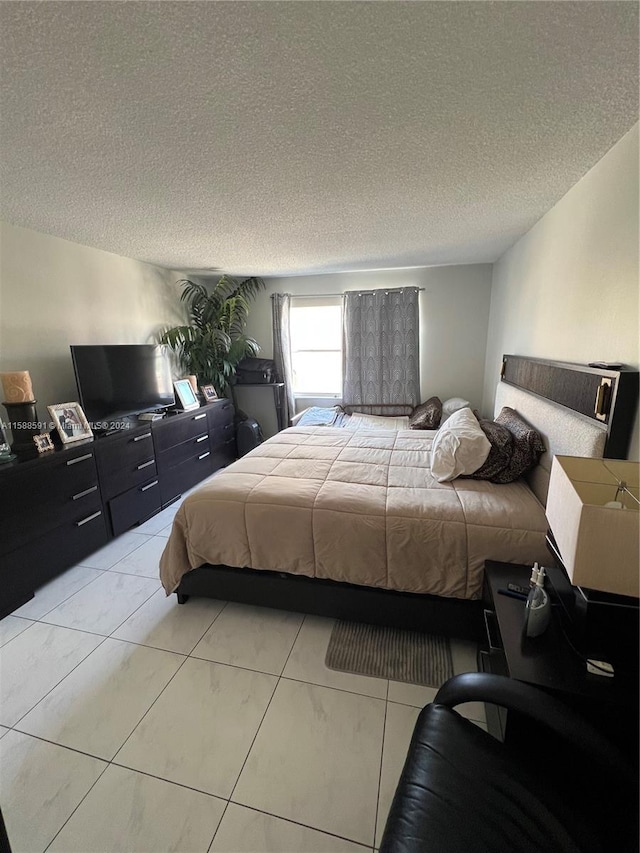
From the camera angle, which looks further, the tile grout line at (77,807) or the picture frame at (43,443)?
the picture frame at (43,443)

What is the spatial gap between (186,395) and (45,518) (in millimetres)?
1763

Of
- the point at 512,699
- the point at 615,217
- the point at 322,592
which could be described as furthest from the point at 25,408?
the point at 615,217

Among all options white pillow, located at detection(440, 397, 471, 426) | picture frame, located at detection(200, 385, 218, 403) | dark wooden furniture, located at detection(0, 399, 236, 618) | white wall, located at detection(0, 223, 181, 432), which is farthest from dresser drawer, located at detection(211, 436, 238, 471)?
white pillow, located at detection(440, 397, 471, 426)

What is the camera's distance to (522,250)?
2670mm

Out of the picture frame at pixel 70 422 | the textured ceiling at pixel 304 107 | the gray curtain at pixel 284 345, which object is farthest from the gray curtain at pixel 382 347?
the picture frame at pixel 70 422

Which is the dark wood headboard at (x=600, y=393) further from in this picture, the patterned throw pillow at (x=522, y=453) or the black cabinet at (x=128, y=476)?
the black cabinet at (x=128, y=476)

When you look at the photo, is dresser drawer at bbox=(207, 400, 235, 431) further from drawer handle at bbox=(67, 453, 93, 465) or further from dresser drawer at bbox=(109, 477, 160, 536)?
drawer handle at bbox=(67, 453, 93, 465)

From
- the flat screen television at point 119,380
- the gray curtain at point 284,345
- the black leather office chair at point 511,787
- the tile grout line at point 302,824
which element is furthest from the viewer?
the gray curtain at point 284,345

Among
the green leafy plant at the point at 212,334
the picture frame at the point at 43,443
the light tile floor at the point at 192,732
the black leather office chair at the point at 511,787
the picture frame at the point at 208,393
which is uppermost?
the green leafy plant at the point at 212,334

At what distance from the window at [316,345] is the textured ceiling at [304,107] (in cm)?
215

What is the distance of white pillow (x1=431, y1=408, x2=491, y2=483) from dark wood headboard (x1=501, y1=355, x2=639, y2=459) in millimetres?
428

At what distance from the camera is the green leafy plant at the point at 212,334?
12.6ft

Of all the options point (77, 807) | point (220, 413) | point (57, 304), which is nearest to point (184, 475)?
point (220, 413)

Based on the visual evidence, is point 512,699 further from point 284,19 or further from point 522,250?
point 522,250
